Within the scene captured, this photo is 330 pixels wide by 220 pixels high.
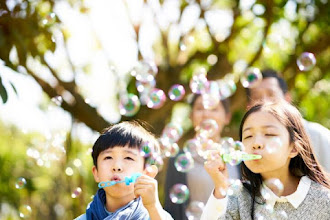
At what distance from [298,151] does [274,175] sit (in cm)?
15

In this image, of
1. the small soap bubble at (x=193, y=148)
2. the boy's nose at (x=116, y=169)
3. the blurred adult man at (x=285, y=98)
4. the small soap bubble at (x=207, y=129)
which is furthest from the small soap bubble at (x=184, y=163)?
the boy's nose at (x=116, y=169)

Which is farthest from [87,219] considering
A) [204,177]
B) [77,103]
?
[77,103]

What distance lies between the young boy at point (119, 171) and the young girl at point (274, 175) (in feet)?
0.93

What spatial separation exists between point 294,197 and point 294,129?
311mm

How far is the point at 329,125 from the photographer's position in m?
8.30

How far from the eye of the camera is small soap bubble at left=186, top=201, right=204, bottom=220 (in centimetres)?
317

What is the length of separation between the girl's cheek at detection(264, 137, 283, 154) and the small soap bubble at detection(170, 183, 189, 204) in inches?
25.5

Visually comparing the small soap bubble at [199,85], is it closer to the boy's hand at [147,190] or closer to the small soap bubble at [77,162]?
the boy's hand at [147,190]

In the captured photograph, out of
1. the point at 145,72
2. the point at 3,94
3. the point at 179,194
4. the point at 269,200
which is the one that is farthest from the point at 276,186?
the point at 145,72

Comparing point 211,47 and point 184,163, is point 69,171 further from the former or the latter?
point 184,163

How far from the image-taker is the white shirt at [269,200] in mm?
2699

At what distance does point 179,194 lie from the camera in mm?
3172

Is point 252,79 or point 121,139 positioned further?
point 252,79

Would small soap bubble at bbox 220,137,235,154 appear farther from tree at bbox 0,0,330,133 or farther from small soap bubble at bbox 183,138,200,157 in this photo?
tree at bbox 0,0,330,133
